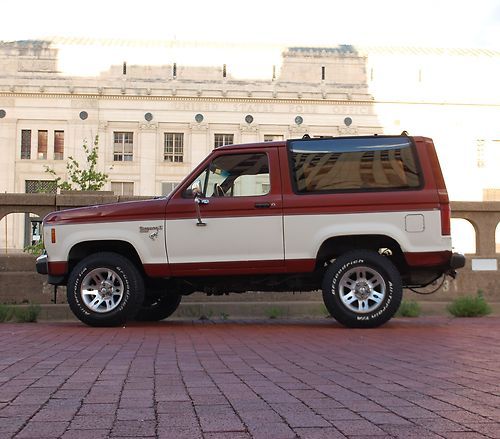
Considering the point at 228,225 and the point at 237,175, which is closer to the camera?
the point at 228,225

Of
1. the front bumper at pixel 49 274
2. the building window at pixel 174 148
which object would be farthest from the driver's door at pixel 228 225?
the building window at pixel 174 148

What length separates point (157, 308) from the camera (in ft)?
32.8

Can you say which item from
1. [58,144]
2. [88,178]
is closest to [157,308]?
[88,178]

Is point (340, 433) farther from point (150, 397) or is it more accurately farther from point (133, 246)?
point (133, 246)

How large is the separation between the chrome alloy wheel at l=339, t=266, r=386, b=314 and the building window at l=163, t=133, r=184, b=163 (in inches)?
2145

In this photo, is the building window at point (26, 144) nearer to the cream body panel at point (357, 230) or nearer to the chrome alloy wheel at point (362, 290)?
the cream body panel at point (357, 230)

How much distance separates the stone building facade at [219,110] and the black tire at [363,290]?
174ft

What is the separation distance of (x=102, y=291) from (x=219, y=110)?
54496mm

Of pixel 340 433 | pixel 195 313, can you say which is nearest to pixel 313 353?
pixel 340 433

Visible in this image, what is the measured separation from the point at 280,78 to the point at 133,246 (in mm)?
56022

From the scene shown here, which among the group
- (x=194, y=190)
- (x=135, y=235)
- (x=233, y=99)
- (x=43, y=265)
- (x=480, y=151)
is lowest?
(x=43, y=265)

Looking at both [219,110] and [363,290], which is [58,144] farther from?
[363,290]

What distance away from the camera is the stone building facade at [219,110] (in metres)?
61.0

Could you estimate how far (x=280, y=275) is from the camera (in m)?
8.88
